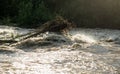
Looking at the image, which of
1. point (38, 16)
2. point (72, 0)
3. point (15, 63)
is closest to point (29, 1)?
point (38, 16)

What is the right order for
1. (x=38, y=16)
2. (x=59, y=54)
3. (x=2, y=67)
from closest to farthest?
(x=2, y=67), (x=59, y=54), (x=38, y=16)

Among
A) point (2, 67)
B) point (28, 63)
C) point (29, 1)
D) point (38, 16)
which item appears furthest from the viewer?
point (29, 1)

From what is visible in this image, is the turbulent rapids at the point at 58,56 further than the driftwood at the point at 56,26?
No

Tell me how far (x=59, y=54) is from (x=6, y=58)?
92.5 inches

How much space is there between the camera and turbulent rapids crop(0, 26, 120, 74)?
11.8 m

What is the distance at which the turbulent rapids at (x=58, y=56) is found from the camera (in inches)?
463

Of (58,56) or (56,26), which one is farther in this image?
(56,26)

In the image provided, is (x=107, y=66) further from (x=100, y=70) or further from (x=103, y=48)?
(x=103, y=48)

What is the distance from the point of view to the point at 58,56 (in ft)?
45.5

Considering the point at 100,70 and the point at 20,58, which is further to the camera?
the point at 20,58

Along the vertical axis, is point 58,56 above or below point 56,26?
above

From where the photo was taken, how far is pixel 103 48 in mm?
16516

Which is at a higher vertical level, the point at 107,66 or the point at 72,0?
the point at 107,66

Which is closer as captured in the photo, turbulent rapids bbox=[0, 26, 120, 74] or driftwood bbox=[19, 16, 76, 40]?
turbulent rapids bbox=[0, 26, 120, 74]
